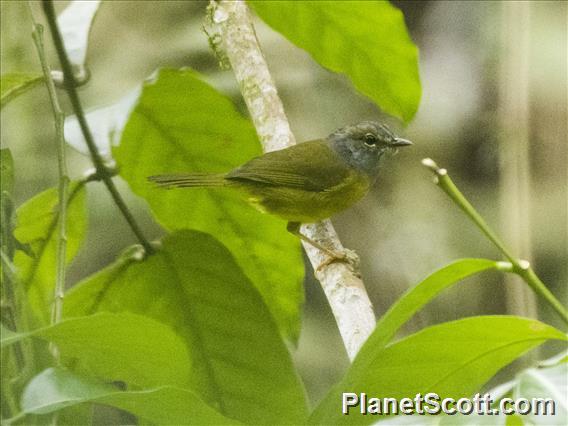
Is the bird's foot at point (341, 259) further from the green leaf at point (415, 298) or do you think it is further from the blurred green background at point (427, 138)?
the blurred green background at point (427, 138)

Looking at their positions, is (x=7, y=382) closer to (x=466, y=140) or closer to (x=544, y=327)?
(x=544, y=327)

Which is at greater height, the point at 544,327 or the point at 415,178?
the point at 544,327

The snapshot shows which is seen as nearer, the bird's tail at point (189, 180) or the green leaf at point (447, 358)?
the green leaf at point (447, 358)

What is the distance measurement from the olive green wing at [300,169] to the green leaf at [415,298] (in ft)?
3.49

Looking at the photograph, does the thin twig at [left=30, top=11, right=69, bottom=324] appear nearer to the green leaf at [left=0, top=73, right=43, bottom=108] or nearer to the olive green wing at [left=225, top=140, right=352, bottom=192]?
the green leaf at [left=0, top=73, right=43, bottom=108]

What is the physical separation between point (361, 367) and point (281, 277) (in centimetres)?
77

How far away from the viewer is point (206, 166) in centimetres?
168

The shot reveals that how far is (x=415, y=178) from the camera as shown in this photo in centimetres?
407

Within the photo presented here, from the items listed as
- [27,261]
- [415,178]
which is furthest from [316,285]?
[27,261]

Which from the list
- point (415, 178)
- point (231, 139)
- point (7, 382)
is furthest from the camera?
point (415, 178)

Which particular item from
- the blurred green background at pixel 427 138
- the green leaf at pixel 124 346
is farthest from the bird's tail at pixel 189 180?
the blurred green background at pixel 427 138

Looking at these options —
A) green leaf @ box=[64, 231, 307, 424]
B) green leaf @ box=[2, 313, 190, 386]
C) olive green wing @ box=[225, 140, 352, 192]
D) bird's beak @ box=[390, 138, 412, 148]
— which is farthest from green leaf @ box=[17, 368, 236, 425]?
bird's beak @ box=[390, 138, 412, 148]

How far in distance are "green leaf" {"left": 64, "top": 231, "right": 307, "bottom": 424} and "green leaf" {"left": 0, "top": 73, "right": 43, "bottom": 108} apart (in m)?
0.33

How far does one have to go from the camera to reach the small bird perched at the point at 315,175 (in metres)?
2.23
